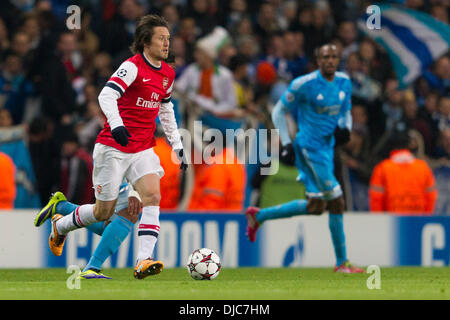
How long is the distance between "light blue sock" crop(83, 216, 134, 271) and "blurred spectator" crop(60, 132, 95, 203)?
3.65m

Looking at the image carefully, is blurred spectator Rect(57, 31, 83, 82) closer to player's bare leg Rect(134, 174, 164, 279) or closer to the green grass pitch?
the green grass pitch

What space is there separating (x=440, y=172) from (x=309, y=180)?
3.39m

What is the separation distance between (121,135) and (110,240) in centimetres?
105

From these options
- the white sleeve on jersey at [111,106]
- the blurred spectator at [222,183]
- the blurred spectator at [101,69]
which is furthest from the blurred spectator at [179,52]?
the white sleeve on jersey at [111,106]

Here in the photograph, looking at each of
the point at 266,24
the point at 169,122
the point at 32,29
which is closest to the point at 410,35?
the point at 266,24

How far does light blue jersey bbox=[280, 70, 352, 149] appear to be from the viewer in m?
9.81

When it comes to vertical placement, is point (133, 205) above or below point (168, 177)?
below

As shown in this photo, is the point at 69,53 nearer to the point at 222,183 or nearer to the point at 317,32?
the point at 222,183

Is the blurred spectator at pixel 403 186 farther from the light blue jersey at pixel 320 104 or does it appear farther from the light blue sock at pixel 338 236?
the light blue sock at pixel 338 236

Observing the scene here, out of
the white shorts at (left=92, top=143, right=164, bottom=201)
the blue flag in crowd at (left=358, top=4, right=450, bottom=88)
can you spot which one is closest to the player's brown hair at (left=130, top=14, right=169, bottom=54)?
the white shorts at (left=92, top=143, right=164, bottom=201)

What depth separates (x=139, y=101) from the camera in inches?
312

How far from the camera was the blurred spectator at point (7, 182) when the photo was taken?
10.8 metres
